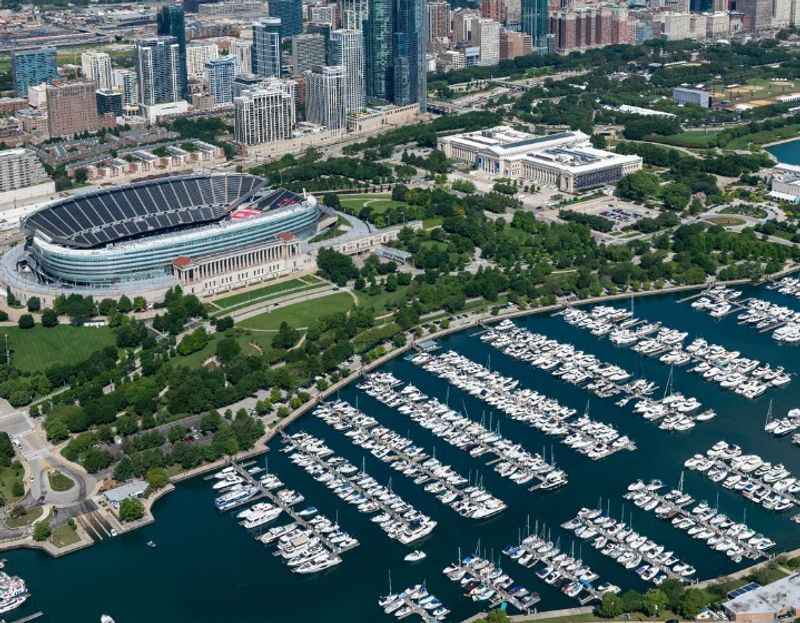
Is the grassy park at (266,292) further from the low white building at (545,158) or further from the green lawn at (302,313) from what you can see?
the low white building at (545,158)

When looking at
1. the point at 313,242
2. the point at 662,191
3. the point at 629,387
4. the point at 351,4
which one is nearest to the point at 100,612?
the point at 629,387

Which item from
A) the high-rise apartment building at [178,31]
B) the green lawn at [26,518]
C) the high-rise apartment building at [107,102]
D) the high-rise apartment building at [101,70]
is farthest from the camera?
the high-rise apartment building at [101,70]

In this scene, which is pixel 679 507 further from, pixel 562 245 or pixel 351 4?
pixel 351 4

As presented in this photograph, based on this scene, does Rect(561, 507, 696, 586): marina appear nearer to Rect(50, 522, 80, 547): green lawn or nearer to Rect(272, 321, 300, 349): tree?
Rect(50, 522, 80, 547): green lawn

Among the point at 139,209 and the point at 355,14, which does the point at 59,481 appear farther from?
the point at 355,14

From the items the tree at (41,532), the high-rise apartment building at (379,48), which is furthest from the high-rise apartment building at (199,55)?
the tree at (41,532)

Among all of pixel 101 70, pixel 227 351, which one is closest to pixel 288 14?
pixel 101 70
